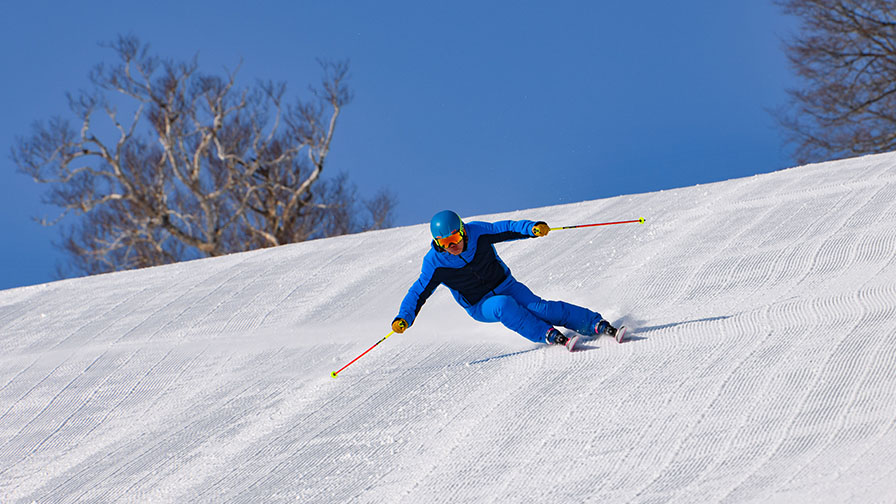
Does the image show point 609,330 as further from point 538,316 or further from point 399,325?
point 399,325

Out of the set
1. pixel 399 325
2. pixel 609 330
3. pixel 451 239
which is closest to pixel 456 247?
pixel 451 239

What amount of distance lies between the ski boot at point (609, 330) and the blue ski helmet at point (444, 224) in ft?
2.14

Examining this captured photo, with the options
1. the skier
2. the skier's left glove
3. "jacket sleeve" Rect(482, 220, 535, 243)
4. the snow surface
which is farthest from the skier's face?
the snow surface

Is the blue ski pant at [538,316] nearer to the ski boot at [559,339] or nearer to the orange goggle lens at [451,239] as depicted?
the ski boot at [559,339]

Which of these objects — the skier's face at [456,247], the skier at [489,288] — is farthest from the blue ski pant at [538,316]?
the skier's face at [456,247]

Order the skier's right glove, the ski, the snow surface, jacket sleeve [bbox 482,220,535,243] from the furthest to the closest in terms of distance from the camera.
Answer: jacket sleeve [bbox 482,220,535,243]
the skier's right glove
the ski
the snow surface

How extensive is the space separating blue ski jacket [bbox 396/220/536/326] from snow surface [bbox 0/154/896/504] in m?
0.28

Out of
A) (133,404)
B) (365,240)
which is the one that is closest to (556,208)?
(365,240)

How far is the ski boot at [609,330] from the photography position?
3219 millimetres

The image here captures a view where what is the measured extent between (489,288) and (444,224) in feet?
1.24

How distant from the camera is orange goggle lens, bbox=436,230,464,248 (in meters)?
3.28

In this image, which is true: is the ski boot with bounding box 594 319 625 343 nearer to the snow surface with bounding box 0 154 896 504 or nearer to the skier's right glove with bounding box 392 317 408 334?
the snow surface with bounding box 0 154 896 504

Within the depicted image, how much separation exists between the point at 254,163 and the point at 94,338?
40.8 ft

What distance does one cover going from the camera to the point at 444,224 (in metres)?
3.27
